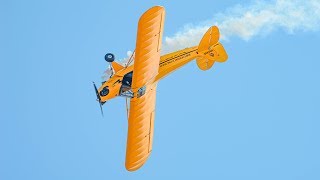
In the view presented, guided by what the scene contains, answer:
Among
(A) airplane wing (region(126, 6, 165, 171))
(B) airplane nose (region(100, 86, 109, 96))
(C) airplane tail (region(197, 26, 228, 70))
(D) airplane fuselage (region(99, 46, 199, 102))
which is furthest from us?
(C) airplane tail (region(197, 26, 228, 70))

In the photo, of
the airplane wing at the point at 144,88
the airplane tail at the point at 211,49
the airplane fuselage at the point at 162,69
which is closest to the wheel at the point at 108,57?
the airplane fuselage at the point at 162,69

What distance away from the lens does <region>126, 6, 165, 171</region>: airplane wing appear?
38750mm

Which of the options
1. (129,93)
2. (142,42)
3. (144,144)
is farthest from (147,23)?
(144,144)

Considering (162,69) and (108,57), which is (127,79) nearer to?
(108,57)

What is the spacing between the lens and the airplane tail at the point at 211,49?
48.0 meters

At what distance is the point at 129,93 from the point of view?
42875 millimetres

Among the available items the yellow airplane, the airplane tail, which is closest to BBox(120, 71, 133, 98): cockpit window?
the yellow airplane

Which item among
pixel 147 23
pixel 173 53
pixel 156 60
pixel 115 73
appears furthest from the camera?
pixel 173 53

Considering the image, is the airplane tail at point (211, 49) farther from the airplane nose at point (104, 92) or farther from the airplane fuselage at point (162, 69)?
the airplane nose at point (104, 92)

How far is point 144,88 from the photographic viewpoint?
42469mm

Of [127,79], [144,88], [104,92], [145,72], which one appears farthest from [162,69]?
[145,72]

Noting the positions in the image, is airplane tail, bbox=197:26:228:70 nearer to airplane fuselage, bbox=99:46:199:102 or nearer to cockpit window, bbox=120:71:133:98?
airplane fuselage, bbox=99:46:199:102

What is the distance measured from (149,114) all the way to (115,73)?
295 centimetres

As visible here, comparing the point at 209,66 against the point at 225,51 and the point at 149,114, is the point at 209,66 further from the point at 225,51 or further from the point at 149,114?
the point at 149,114
